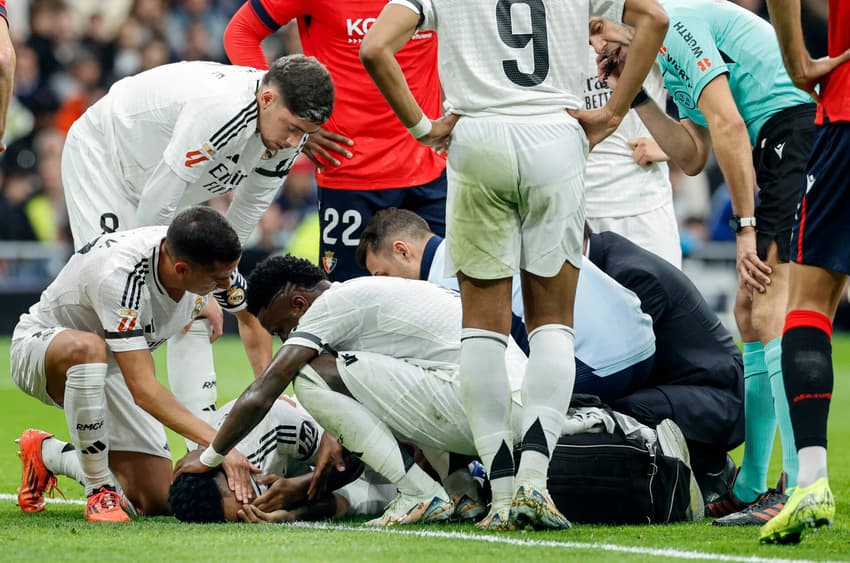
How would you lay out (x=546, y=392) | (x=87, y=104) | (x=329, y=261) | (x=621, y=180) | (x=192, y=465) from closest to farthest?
(x=546, y=392)
(x=192, y=465)
(x=621, y=180)
(x=329, y=261)
(x=87, y=104)

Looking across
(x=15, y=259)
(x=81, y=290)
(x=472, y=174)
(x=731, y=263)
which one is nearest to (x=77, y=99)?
(x=15, y=259)

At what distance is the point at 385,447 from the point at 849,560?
179 cm

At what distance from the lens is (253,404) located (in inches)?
192

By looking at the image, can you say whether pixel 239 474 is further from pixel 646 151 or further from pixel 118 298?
pixel 646 151

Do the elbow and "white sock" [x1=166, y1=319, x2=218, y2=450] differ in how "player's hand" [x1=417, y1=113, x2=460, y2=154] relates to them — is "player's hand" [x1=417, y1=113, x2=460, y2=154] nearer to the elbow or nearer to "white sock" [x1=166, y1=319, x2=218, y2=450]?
the elbow

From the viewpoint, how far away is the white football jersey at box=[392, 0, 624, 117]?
4.67 m

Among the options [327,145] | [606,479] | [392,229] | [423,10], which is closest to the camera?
[423,10]

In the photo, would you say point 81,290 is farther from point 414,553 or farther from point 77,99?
point 77,99

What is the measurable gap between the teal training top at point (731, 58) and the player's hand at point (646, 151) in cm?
141

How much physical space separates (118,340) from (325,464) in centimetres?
95

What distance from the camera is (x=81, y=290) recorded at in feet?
17.7

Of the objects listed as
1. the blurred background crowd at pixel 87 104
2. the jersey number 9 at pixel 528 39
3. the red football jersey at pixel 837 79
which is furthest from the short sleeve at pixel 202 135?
the blurred background crowd at pixel 87 104

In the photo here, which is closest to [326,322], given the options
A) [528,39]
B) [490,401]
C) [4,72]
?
[490,401]

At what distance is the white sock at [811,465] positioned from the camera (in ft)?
13.4
